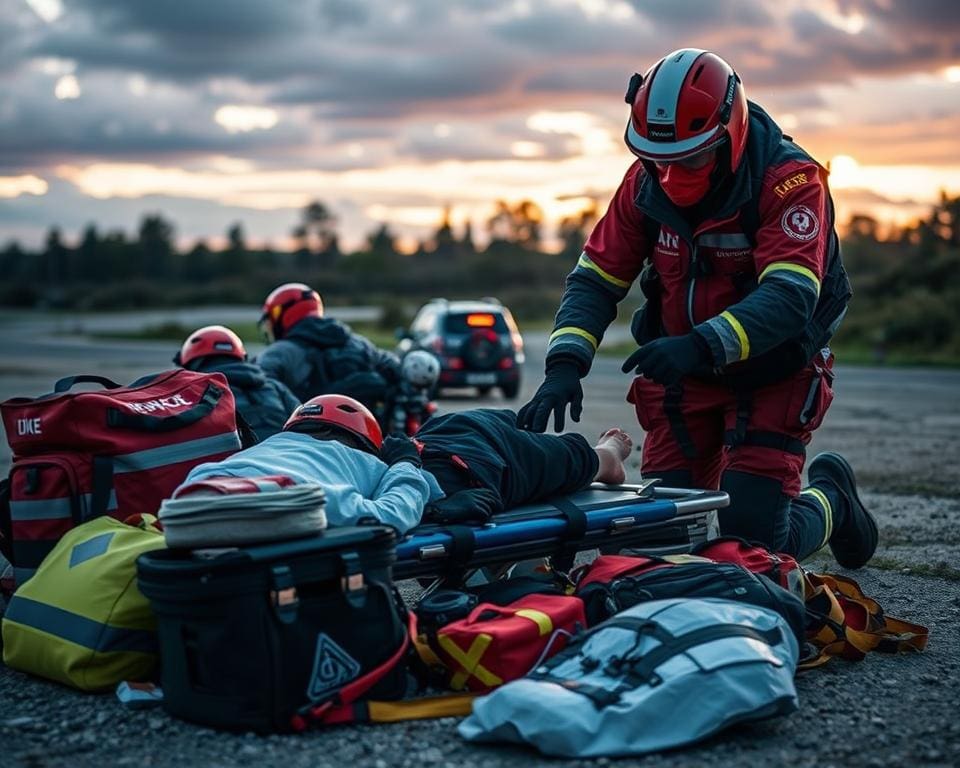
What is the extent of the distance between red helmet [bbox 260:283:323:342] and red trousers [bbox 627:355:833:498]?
441 centimetres

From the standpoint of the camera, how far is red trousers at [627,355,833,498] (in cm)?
536

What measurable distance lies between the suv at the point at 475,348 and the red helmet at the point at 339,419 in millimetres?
13825

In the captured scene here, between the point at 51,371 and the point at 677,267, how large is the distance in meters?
21.5

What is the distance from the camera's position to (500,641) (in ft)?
13.4

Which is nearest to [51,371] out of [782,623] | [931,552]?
[931,552]

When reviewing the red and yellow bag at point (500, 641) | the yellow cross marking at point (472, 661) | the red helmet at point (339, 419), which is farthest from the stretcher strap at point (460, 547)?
the red helmet at point (339, 419)

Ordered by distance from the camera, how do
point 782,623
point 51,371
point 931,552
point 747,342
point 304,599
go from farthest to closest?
point 51,371 < point 931,552 < point 747,342 < point 782,623 < point 304,599

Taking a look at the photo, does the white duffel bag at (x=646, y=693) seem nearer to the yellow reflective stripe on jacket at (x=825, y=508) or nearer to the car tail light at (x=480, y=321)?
the yellow reflective stripe on jacket at (x=825, y=508)

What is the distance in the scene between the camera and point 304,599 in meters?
3.81

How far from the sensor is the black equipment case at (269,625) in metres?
3.69

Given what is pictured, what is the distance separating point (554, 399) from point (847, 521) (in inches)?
73.9

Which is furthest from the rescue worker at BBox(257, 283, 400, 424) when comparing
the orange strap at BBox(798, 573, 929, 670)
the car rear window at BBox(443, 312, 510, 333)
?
the car rear window at BBox(443, 312, 510, 333)

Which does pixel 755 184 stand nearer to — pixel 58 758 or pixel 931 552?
pixel 931 552

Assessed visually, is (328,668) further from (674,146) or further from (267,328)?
(267,328)
